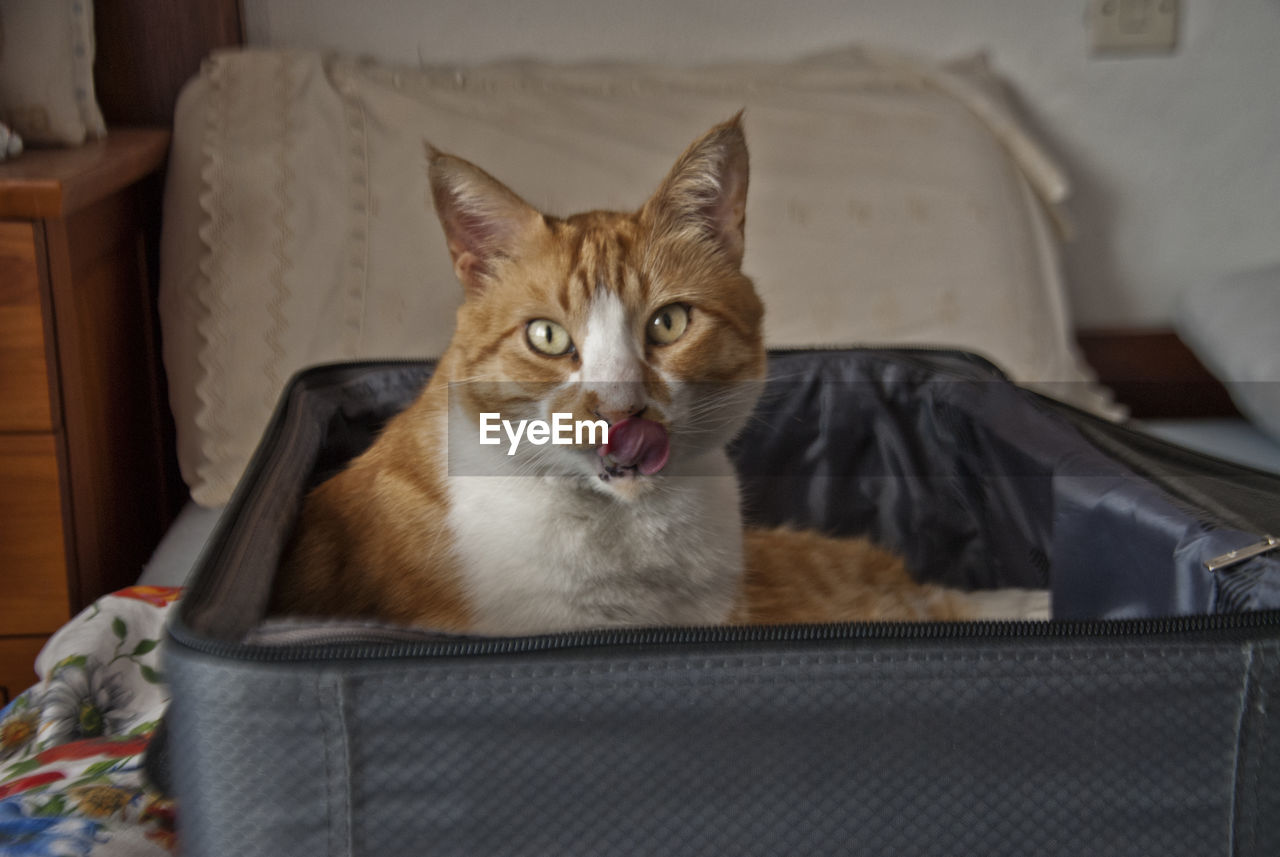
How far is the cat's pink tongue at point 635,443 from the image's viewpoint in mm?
576

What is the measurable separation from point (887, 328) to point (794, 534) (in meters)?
0.44

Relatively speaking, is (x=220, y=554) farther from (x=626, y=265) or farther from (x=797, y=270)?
(x=797, y=270)

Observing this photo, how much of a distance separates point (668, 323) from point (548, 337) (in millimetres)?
75

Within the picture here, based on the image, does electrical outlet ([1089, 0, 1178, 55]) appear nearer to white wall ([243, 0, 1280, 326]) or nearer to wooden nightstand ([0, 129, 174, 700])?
white wall ([243, 0, 1280, 326])

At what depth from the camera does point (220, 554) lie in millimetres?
571

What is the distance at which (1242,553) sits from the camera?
622mm

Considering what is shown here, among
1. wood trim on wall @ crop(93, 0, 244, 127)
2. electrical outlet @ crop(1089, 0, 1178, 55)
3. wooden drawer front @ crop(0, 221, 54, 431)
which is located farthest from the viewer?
electrical outlet @ crop(1089, 0, 1178, 55)

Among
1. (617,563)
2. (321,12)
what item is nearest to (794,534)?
(617,563)

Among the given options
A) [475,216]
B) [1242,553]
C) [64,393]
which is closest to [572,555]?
[475,216]

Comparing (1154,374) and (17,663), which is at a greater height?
(1154,374)

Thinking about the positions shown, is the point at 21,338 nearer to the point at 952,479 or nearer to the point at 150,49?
the point at 150,49

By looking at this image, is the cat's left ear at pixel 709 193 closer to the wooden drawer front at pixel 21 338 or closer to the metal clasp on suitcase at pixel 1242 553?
the metal clasp on suitcase at pixel 1242 553

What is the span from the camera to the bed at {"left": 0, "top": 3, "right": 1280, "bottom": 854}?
122cm

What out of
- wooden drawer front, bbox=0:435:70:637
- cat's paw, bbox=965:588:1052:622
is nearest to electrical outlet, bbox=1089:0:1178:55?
cat's paw, bbox=965:588:1052:622
